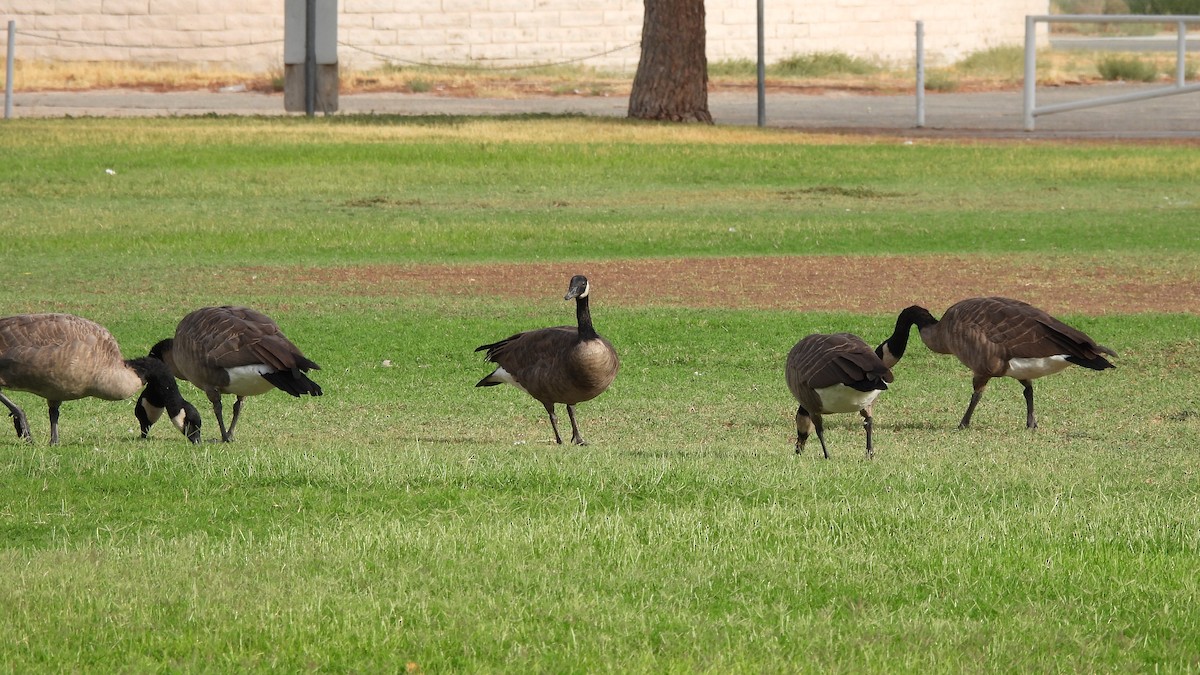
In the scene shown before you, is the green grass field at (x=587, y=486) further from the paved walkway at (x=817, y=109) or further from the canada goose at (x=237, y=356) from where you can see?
the paved walkway at (x=817, y=109)

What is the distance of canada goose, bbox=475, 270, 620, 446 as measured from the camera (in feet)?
32.4

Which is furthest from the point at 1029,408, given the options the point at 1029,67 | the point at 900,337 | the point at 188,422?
the point at 1029,67

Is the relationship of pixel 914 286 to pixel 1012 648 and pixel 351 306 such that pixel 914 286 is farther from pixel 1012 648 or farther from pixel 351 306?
pixel 1012 648

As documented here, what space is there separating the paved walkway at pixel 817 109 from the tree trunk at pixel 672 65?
2.34 metres

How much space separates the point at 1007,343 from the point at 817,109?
3155cm

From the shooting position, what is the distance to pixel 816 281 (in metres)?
17.4

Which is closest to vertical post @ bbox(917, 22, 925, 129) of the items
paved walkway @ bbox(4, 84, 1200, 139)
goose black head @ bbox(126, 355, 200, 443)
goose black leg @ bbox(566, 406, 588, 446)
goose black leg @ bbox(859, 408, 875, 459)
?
paved walkway @ bbox(4, 84, 1200, 139)

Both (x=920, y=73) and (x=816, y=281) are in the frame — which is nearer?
(x=816, y=281)

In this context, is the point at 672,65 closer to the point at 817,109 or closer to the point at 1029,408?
the point at 817,109

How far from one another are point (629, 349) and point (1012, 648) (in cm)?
851

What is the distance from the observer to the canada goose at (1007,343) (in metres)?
10.6

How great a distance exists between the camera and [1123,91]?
47.4 meters

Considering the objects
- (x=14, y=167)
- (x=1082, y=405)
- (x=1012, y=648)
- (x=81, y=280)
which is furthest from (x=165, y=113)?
(x=1012, y=648)

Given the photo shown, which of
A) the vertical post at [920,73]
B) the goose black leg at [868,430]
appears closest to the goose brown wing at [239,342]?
the goose black leg at [868,430]
